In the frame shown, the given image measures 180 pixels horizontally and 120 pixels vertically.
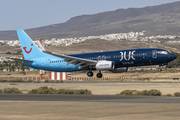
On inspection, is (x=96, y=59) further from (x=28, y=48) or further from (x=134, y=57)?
(x=28, y=48)

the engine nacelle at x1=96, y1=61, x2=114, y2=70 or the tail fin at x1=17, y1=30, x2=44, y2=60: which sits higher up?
the tail fin at x1=17, y1=30, x2=44, y2=60

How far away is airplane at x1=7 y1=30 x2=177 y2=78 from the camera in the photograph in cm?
5153

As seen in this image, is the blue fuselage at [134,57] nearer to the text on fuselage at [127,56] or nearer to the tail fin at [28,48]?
the text on fuselage at [127,56]

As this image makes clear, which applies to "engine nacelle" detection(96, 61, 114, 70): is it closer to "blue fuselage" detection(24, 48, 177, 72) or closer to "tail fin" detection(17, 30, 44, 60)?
"blue fuselage" detection(24, 48, 177, 72)

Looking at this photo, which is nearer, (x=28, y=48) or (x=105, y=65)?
(x=105, y=65)

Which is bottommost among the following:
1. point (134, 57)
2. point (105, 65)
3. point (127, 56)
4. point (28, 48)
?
point (105, 65)

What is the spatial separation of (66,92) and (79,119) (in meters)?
20.2

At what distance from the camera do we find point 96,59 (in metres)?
55.6

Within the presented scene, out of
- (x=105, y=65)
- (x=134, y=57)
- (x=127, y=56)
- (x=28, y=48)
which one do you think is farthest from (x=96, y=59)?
(x=28, y=48)

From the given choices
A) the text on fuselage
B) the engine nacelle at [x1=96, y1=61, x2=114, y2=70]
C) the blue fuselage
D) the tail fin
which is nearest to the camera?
the blue fuselage

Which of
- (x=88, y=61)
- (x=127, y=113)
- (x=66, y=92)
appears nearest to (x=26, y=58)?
(x=88, y=61)

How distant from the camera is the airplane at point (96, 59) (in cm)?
5153

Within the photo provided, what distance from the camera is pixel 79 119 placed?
51.9 feet

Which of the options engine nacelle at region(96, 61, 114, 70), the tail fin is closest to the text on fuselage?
engine nacelle at region(96, 61, 114, 70)
